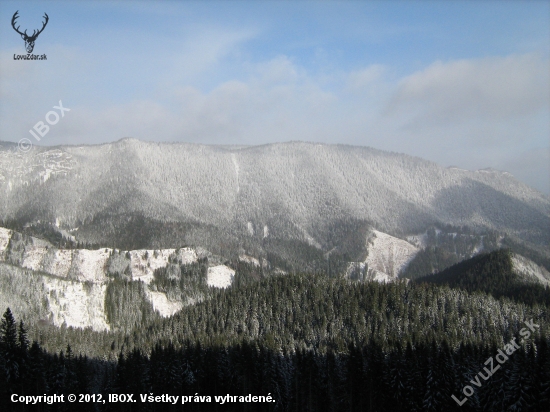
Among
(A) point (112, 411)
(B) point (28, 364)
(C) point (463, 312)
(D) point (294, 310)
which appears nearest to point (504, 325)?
(C) point (463, 312)

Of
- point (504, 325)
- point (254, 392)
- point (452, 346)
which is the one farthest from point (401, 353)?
point (504, 325)

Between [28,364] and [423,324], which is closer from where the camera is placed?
[28,364]

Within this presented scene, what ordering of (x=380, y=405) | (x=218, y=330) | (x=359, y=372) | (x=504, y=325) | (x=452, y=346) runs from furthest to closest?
(x=218, y=330) < (x=504, y=325) < (x=452, y=346) < (x=359, y=372) < (x=380, y=405)

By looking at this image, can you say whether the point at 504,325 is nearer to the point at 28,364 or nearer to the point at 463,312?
the point at 463,312

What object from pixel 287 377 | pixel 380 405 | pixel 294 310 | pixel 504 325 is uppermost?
pixel 294 310

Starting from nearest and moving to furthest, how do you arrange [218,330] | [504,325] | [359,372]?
[359,372], [504,325], [218,330]

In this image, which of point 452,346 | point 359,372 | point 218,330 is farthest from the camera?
point 218,330

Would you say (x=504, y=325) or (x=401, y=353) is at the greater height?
(x=504, y=325)

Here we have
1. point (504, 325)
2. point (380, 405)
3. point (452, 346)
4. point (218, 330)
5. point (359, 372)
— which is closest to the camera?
point (380, 405)

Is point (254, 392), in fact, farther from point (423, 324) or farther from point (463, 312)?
point (463, 312)
